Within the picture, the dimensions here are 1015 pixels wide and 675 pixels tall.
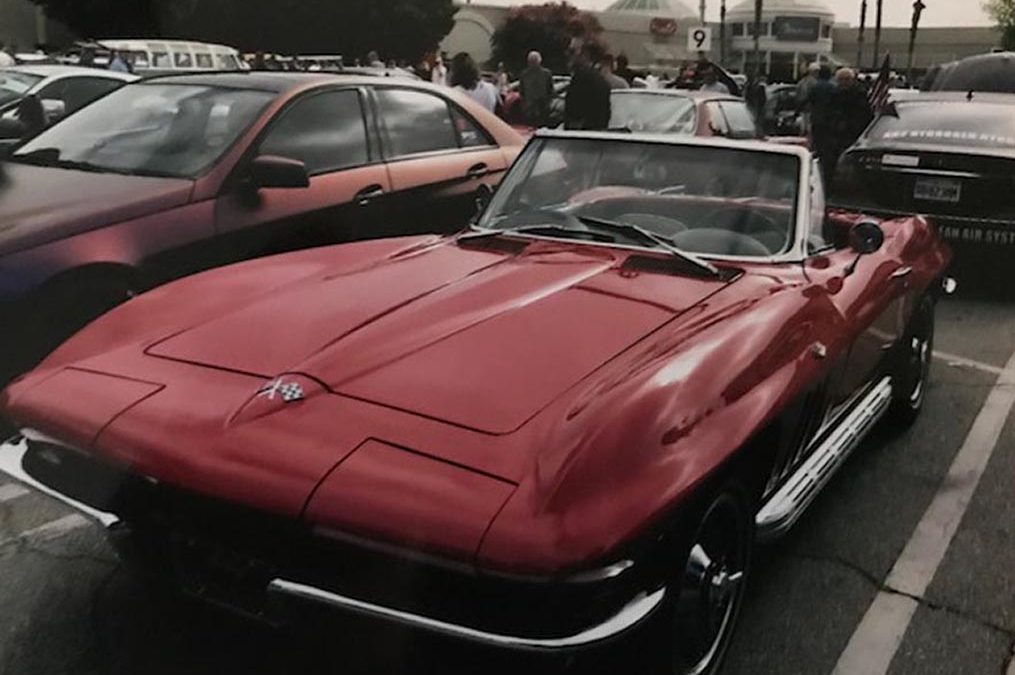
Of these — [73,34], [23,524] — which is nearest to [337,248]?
[23,524]

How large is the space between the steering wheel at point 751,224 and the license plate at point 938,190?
179 inches

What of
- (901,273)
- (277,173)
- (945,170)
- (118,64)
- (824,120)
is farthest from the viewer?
(118,64)

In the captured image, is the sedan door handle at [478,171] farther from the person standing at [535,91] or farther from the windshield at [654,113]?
the person standing at [535,91]

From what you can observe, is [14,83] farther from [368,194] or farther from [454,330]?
[454,330]

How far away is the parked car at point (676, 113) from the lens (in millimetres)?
10719

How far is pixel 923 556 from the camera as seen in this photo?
12.2 feet

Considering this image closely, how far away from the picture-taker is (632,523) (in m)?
2.23

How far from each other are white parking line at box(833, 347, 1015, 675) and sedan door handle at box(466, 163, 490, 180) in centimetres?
301

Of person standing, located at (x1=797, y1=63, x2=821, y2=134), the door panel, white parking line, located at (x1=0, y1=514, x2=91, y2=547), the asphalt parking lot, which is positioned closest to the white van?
person standing, located at (x1=797, y1=63, x2=821, y2=134)

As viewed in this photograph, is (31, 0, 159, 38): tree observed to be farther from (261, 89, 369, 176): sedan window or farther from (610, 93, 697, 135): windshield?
(261, 89, 369, 176): sedan window

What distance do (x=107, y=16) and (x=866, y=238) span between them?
1591 inches

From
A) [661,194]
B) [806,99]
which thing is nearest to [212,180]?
[661,194]

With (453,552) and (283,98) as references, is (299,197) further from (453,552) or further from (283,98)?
(453,552)

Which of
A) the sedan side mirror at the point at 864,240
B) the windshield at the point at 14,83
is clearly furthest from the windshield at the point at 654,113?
the sedan side mirror at the point at 864,240
